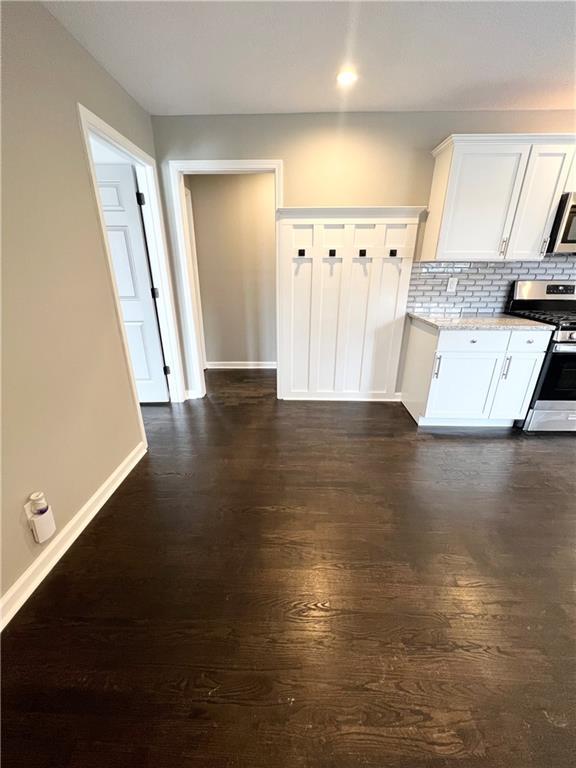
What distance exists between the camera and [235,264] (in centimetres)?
386

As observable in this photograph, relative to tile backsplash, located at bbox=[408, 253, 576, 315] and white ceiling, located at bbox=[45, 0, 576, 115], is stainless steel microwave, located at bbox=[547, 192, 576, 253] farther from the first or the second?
white ceiling, located at bbox=[45, 0, 576, 115]

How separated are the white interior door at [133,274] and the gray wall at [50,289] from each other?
Result: 579 mm

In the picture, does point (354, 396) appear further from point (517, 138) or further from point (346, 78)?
point (346, 78)

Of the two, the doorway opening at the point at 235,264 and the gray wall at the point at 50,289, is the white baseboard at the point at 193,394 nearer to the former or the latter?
the doorway opening at the point at 235,264

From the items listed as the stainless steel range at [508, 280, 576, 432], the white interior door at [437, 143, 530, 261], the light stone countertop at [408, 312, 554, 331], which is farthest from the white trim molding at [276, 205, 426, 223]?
the stainless steel range at [508, 280, 576, 432]

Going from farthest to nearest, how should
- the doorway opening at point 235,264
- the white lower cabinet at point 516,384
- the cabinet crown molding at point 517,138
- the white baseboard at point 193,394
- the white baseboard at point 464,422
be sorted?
the doorway opening at point 235,264 < the white baseboard at point 193,394 < the white baseboard at point 464,422 < the white lower cabinet at point 516,384 < the cabinet crown molding at point 517,138

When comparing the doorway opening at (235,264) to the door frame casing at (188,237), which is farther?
the doorway opening at (235,264)

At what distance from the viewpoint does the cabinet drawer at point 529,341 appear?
231cm

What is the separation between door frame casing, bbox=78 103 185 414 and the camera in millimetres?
1765

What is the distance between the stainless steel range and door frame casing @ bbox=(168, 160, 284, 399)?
2317 mm

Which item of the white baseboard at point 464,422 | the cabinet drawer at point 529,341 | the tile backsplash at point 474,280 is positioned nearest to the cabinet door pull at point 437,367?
the white baseboard at point 464,422

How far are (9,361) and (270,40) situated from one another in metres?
2.17

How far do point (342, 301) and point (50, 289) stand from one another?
2234mm

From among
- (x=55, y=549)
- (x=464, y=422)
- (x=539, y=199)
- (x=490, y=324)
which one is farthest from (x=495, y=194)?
(x=55, y=549)
